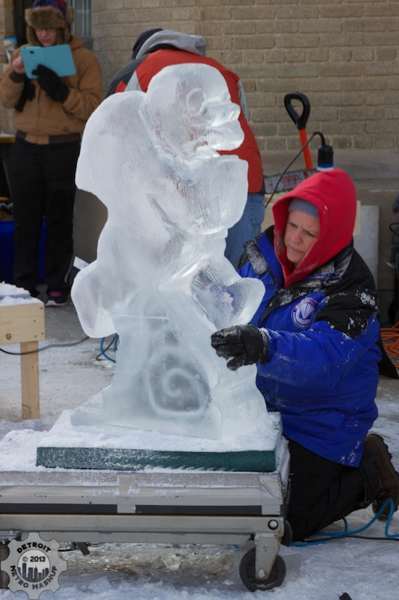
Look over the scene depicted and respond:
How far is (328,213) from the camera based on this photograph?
361 cm

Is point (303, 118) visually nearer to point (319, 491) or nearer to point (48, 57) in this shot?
point (48, 57)

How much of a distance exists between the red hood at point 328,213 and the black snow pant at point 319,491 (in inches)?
22.4

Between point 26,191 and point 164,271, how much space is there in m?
4.60

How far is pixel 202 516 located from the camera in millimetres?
3223

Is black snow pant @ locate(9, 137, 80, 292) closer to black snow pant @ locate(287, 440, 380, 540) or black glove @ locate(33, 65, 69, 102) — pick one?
black glove @ locate(33, 65, 69, 102)

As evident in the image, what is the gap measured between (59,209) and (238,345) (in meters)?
4.91

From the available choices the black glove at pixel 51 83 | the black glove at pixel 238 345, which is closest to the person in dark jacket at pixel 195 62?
the black glove at pixel 51 83

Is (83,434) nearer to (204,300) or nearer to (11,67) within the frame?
(204,300)

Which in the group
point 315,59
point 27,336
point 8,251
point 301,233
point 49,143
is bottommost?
point 8,251

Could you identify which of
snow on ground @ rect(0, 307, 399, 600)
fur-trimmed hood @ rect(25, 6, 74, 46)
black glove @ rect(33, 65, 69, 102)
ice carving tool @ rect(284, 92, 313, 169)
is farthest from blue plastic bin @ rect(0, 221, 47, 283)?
snow on ground @ rect(0, 307, 399, 600)

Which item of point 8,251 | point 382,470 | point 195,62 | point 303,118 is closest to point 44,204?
point 8,251

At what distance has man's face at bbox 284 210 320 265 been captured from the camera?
3650 millimetres

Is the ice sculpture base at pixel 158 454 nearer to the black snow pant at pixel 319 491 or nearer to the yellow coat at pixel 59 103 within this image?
the black snow pant at pixel 319 491

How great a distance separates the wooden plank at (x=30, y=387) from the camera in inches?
210
